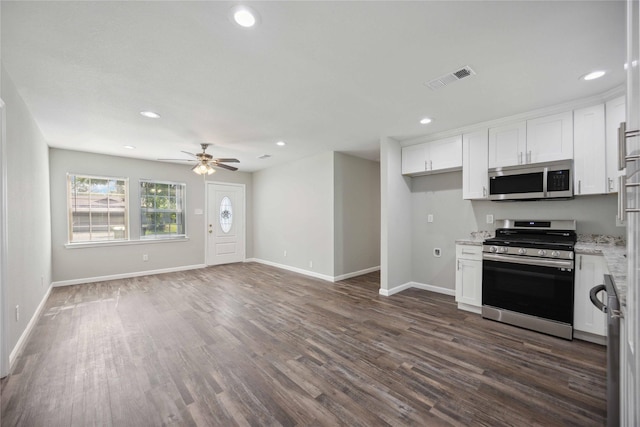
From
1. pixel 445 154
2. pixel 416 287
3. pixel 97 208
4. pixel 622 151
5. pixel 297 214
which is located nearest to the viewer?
pixel 622 151

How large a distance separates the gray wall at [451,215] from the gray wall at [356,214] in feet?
4.11

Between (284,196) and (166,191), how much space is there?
2714mm

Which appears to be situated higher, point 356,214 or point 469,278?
point 356,214

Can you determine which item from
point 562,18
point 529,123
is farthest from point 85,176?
point 529,123

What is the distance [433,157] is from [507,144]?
0.96 meters

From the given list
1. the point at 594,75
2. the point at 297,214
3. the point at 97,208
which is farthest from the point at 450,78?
the point at 97,208

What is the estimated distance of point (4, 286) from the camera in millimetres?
2170

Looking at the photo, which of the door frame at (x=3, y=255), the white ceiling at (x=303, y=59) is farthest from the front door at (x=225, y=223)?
the door frame at (x=3, y=255)

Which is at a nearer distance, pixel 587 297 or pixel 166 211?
pixel 587 297

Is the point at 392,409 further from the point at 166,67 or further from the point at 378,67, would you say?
the point at 166,67

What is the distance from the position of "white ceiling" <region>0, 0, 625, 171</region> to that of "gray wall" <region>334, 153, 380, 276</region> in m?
1.79

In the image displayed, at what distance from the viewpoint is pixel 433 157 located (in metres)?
4.11

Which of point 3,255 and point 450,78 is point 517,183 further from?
point 3,255

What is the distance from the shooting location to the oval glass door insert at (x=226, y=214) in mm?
6980
